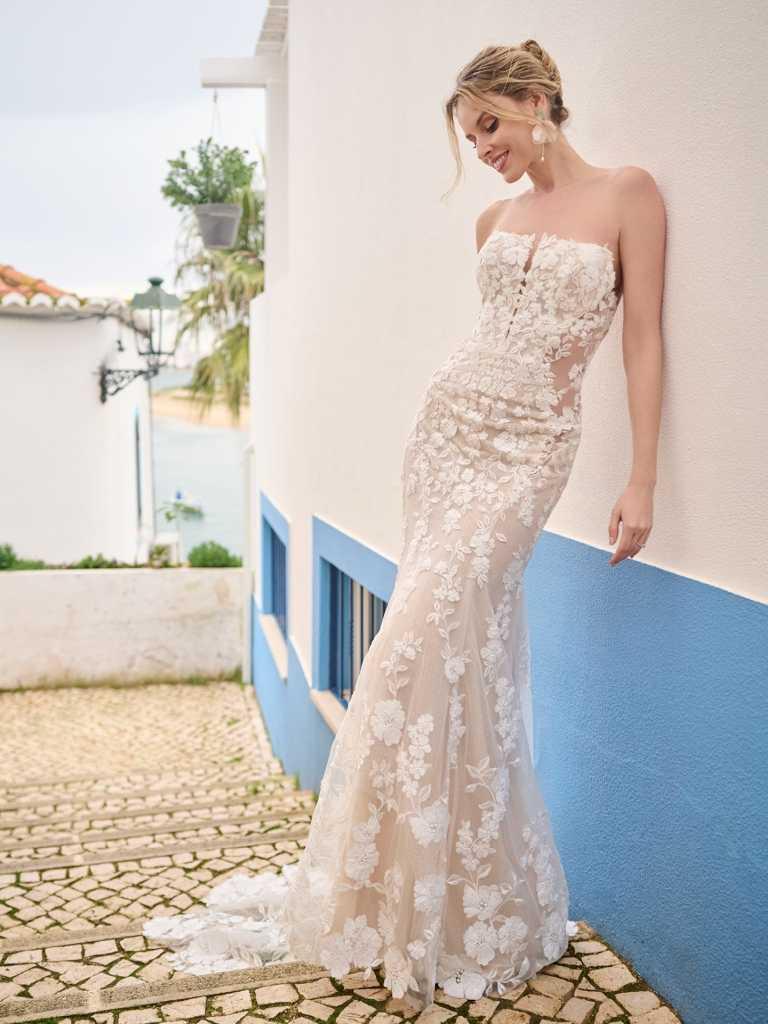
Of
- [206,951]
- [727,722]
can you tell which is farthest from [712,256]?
[206,951]

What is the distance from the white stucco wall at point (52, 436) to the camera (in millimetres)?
13203

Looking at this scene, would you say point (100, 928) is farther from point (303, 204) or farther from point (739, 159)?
point (303, 204)

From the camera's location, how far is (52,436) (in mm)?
13523

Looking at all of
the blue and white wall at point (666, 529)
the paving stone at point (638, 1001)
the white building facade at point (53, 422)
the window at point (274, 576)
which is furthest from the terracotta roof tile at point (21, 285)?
the paving stone at point (638, 1001)

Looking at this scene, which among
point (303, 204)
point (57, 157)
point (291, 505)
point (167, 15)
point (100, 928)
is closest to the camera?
point (100, 928)

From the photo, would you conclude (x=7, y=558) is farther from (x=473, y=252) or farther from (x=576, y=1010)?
(x=576, y=1010)

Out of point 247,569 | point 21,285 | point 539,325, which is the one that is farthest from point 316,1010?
point 21,285

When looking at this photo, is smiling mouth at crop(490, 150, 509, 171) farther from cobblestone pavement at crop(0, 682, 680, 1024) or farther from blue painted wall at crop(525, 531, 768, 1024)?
cobblestone pavement at crop(0, 682, 680, 1024)

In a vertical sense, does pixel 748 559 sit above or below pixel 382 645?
above

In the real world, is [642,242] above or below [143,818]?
above

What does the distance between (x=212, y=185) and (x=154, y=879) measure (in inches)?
348

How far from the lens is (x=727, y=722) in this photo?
209 cm

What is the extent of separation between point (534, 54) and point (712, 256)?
643mm

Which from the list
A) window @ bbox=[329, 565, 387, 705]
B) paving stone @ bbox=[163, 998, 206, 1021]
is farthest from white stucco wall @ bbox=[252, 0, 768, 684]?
paving stone @ bbox=[163, 998, 206, 1021]
